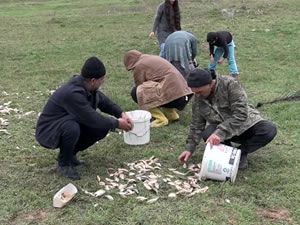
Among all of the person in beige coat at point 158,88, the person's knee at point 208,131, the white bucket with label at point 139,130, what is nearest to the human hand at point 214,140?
the person's knee at point 208,131

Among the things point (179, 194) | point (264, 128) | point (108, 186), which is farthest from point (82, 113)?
point (264, 128)

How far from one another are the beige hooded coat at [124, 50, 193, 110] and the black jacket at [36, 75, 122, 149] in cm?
159

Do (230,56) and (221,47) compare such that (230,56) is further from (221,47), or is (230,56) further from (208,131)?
(208,131)

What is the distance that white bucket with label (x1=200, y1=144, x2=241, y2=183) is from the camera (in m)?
4.61

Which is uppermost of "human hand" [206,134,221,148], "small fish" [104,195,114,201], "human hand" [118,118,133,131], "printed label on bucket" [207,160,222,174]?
"human hand" [118,118,133,131]

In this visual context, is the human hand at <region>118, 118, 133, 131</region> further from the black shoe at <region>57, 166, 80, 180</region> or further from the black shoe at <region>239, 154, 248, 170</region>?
the black shoe at <region>239, 154, 248, 170</region>

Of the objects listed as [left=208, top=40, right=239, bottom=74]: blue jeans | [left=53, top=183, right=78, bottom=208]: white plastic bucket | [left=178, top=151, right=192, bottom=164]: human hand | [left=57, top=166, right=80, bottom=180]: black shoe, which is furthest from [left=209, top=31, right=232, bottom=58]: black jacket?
[left=53, top=183, right=78, bottom=208]: white plastic bucket

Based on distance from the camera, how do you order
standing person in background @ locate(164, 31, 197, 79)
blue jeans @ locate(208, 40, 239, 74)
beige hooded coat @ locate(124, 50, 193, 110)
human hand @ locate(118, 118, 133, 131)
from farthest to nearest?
blue jeans @ locate(208, 40, 239, 74) → standing person in background @ locate(164, 31, 197, 79) → beige hooded coat @ locate(124, 50, 193, 110) → human hand @ locate(118, 118, 133, 131)

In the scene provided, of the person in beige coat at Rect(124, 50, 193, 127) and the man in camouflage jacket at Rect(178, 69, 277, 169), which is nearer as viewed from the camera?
the man in camouflage jacket at Rect(178, 69, 277, 169)

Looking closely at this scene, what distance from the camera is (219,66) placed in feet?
31.7

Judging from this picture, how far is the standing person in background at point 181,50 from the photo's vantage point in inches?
278

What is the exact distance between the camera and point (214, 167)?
464 centimetres

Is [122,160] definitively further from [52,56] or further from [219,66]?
[52,56]

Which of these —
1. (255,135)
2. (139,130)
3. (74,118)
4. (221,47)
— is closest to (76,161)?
(74,118)
